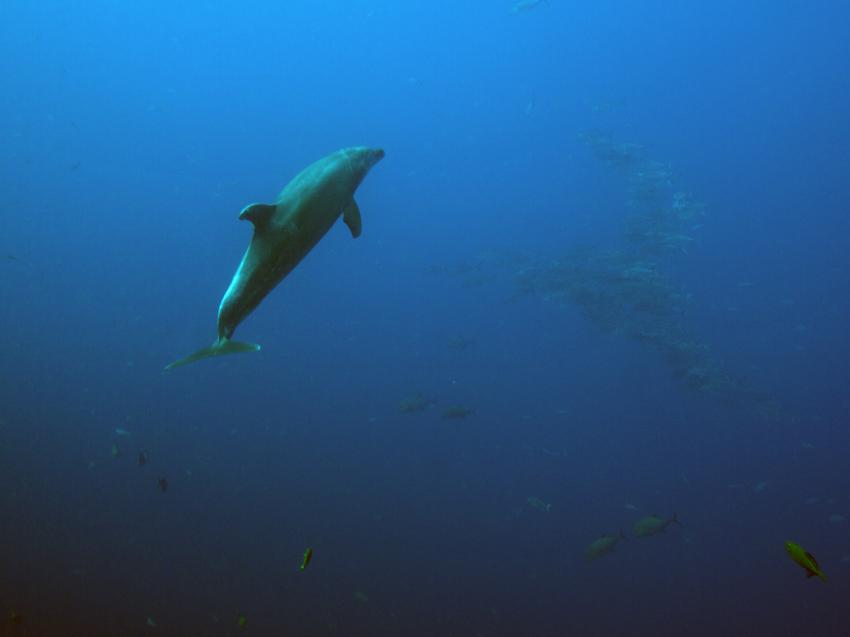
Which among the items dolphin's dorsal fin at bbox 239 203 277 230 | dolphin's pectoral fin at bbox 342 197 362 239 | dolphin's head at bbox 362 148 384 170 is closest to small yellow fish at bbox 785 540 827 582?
dolphin's pectoral fin at bbox 342 197 362 239

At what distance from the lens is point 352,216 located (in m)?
3.92

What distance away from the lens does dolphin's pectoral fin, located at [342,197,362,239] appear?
381 centimetres

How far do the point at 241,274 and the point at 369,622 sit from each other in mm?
18049

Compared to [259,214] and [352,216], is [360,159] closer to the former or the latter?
[352,216]

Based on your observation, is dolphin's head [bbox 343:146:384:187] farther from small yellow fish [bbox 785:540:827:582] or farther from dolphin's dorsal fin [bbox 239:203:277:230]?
small yellow fish [bbox 785:540:827:582]

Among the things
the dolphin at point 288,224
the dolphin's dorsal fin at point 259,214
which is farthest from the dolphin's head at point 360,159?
the dolphin's dorsal fin at point 259,214

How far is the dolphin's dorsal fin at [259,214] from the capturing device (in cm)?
312

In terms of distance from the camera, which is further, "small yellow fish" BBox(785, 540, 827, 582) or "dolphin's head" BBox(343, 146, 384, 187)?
"small yellow fish" BBox(785, 540, 827, 582)

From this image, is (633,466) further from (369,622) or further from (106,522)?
(106,522)

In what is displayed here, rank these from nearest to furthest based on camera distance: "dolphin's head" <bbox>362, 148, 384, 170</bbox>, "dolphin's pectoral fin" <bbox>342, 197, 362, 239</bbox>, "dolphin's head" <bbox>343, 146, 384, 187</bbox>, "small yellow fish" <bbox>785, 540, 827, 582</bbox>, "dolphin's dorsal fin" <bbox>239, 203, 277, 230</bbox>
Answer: "dolphin's dorsal fin" <bbox>239, 203, 277, 230</bbox>
"dolphin's head" <bbox>343, 146, 384, 187</bbox>
"dolphin's head" <bbox>362, 148, 384, 170</bbox>
"dolphin's pectoral fin" <bbox>342, 197, 362, 239</bbox>
"small yellow fish" <bbox>785, 540, 827, 582</bbox>

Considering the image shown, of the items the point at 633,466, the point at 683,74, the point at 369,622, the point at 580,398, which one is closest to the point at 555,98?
the point at 683,74

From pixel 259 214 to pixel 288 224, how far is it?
0.52 ft

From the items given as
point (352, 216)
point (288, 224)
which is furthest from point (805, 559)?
point (288, 224)

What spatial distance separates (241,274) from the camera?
10.8ft
